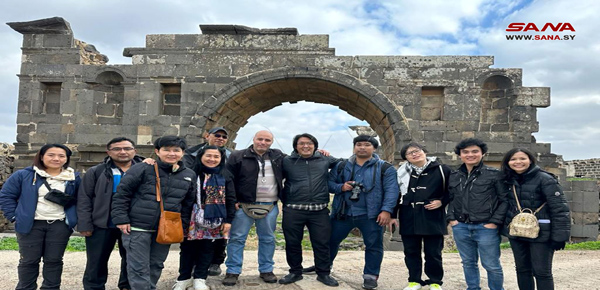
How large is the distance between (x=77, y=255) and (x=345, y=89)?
6691 mm

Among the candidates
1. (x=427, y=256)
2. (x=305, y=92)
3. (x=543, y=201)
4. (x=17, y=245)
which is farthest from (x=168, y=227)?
(x=305, y=92)

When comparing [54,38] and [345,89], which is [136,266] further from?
[54,38]

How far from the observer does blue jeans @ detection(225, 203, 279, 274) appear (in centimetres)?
470

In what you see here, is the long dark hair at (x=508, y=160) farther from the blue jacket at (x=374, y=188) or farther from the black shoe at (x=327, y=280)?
the black shoe at (x=327, y=280)

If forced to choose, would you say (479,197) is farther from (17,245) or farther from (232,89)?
(17,245)

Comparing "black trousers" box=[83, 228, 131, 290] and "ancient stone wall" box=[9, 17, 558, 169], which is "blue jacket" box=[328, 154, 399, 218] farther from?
"ancient stone wall" box=[9, 17, 558, 169]

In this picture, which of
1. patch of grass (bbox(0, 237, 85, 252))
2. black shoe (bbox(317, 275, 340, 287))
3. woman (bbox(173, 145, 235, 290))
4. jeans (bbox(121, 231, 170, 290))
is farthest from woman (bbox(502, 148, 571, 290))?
patch of grass (bbox(0, 237, 85, 252))

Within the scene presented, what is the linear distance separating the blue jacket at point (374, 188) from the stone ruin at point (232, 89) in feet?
17.4

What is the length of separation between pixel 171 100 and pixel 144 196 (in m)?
7.19

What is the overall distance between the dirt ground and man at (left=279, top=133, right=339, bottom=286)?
8.9 inches

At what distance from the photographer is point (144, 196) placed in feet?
13.1

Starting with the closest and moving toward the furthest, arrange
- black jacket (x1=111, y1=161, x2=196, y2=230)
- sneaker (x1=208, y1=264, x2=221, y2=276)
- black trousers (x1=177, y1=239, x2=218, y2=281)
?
black jacket (x1=111, y1=161, x2=196, y2=230)
black trousers (x1=177, y1=239, x2=218, y2=281)
sneaker (x1=208, y1=264, x2=221, y2=276)

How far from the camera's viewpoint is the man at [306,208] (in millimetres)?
4723

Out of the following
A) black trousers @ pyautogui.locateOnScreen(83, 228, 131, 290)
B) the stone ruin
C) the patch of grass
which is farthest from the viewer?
the stone ruin
